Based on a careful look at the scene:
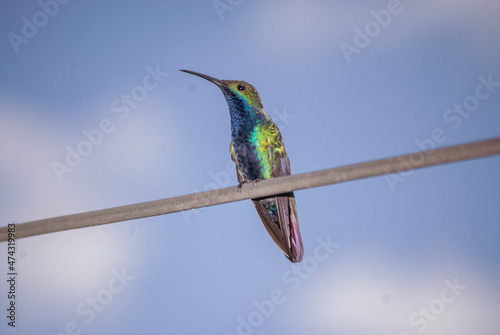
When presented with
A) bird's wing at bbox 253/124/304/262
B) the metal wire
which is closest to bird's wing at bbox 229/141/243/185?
bird's wing at bbox 253/124/304/262

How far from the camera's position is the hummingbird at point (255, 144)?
3.83 metres

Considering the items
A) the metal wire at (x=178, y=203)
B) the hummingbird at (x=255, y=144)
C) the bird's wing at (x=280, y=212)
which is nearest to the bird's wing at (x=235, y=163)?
the hummingbird at (x=255, y=144)

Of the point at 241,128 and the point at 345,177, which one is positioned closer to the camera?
the point at 345,177

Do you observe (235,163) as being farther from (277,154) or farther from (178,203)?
(178,203)

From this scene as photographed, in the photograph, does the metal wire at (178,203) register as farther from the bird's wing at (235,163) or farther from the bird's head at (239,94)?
the bird's head at (239,94)

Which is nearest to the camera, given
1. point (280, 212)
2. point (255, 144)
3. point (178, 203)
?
point (178, 203)

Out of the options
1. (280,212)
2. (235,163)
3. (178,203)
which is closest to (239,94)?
(235,163)

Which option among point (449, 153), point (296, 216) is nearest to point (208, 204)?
point (449, 153)

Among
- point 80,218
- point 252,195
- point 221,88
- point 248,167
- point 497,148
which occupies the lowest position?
point 497,148

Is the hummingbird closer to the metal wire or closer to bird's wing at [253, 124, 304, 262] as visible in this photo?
bird's wing at [253, 124, 304, 262]

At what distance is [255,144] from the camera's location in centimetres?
386

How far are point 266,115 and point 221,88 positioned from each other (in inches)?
21.0

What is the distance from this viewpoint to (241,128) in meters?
3.91

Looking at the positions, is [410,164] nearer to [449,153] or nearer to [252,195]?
[449,153]
